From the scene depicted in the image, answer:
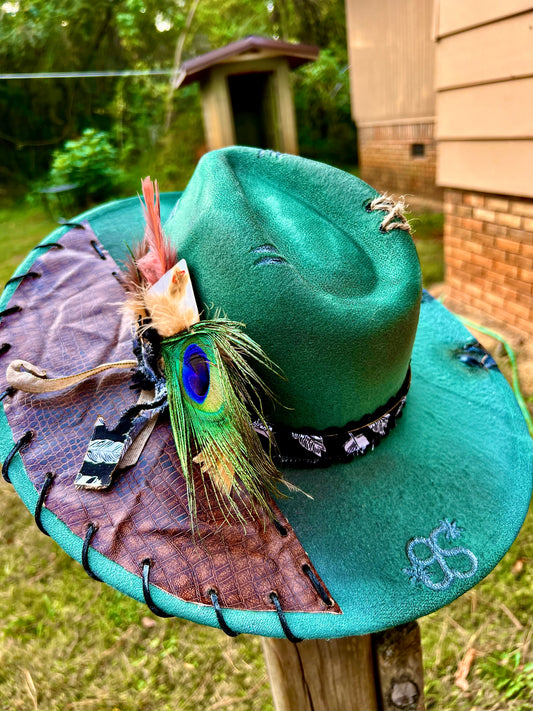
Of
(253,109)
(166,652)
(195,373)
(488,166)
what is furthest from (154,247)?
(253,109)

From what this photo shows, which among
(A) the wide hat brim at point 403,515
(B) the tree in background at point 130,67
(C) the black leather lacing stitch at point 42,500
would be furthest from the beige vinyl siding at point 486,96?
(B) the tree in background at point 130,67

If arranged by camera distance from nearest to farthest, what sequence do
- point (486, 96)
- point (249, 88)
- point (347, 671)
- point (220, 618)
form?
point (220, 618) → point (347, 671) → point (486, 96) → point (249, 88)

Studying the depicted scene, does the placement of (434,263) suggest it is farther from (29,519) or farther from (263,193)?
(263,193)

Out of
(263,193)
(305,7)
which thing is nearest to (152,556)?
(263,193)

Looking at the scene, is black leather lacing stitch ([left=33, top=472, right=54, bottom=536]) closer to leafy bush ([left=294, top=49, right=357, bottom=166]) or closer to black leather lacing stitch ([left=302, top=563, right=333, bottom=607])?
black leather lacing stitch ([left=302, top=563, right=333, bottom=607])

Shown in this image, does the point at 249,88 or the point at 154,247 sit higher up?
the point at 249,88

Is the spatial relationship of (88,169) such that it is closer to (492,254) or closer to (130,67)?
(130,67)
